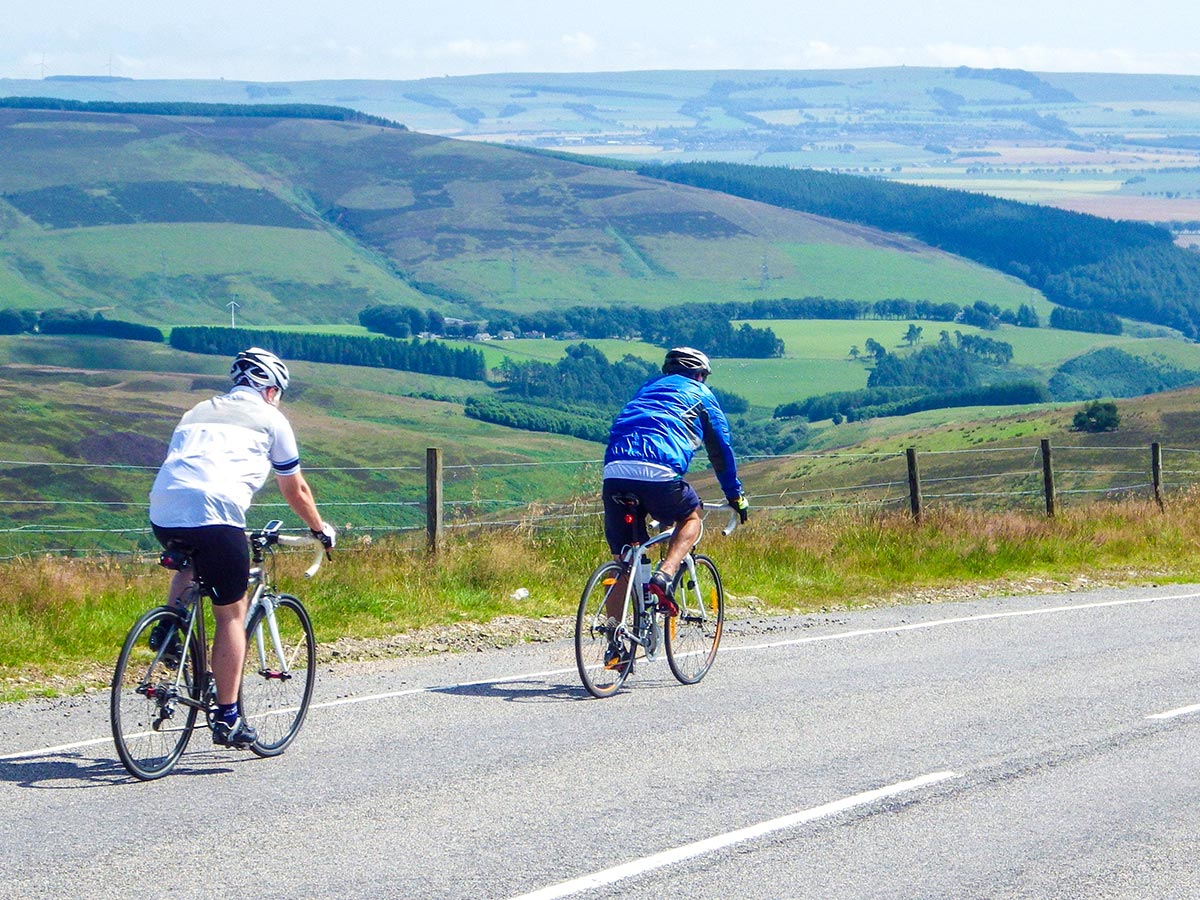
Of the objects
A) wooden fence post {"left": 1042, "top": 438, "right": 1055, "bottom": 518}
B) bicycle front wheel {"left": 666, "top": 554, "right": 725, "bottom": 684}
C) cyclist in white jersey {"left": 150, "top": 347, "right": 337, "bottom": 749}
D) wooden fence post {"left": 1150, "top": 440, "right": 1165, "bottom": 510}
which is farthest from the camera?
wooden fence post {"left": 1150, "top": 440, "right": 1165, "bottom": 510}

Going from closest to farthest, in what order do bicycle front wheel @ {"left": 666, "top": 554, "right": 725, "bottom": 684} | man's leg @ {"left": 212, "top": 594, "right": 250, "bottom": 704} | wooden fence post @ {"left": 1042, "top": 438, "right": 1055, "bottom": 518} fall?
man's leg @ {"left": 212, "top": 594, "right": 250, "bottom": 704} → bicycle front wheel @ {"left": 666, "top": 554, "right": 725, "bottom": 684} → wooden fence post @ {"left": 1042, "top": 438, "right": 1055, "bottom": 518}

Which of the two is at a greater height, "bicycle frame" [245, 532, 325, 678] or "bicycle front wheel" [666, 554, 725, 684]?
"bicycle frame" [245, 532, 325, 678]

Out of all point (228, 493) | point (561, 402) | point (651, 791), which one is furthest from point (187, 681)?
point (561, 402)

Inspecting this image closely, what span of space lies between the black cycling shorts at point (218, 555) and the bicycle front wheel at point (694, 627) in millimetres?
3196

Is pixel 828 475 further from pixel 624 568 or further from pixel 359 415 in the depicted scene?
pixel 624 568

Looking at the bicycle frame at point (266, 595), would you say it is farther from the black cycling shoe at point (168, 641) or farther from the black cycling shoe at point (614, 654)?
the black cycling shoe at point (614, 654)

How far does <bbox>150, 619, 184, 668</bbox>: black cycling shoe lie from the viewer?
7.02 m

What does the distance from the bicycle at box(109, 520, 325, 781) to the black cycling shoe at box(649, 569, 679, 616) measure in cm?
227

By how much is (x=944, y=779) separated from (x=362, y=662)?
445 cm

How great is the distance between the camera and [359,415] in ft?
536

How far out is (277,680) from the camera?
25.6ft

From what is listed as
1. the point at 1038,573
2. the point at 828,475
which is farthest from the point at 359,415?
the point at 1038,573

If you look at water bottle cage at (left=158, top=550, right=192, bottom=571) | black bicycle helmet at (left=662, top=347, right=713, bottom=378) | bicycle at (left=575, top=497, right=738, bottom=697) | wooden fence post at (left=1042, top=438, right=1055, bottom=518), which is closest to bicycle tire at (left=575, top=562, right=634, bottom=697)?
bicycle at (left=575, top=497, right=738, bottom=697)

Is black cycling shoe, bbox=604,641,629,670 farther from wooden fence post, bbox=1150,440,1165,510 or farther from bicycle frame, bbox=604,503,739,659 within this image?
wooden fence post, bbox=1150,440,1165,510
